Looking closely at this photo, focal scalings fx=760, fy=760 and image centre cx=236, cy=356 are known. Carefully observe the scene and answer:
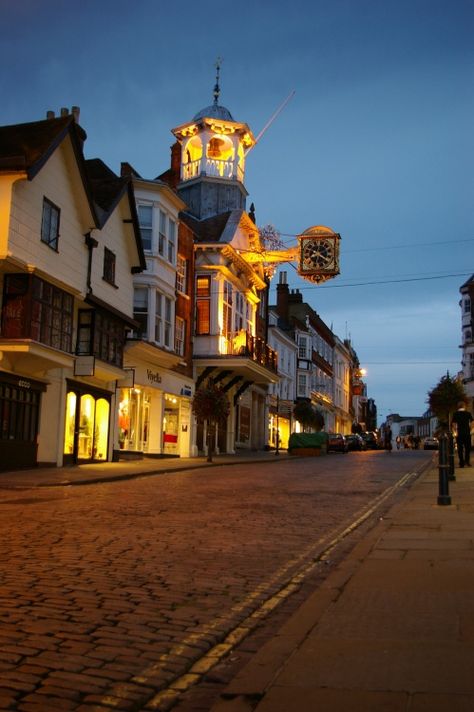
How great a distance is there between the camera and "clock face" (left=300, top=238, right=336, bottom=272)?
106ft

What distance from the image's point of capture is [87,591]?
6320mm

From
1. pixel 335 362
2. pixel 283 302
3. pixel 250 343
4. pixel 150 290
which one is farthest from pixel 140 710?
pixel 335 362

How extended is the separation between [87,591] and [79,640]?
147 cm

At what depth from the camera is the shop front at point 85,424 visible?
25.1 metres

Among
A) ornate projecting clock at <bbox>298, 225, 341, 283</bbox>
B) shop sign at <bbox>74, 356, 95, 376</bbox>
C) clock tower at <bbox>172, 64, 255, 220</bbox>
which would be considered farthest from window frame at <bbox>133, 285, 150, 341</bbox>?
clock tower at <bbox>172, 64, 255, 220</bbox>

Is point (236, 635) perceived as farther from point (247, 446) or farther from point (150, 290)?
point (247, 446)

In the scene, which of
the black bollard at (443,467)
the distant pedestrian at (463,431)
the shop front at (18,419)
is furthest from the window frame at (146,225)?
the black bollard at (443,467)

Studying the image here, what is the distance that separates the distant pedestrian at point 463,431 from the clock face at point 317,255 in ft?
33.5

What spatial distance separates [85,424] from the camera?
26.4 meters

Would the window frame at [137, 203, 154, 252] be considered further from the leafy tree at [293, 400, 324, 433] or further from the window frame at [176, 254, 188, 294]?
the leafy tree at [293, 400, 324, 433]

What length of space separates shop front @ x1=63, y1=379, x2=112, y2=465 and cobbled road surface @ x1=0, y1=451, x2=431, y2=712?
10855mm

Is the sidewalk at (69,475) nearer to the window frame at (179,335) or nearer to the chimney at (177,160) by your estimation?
the window frame at (179,335)

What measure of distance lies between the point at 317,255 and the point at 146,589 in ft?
89.1

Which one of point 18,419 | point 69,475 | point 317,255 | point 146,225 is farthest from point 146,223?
point 69,475
